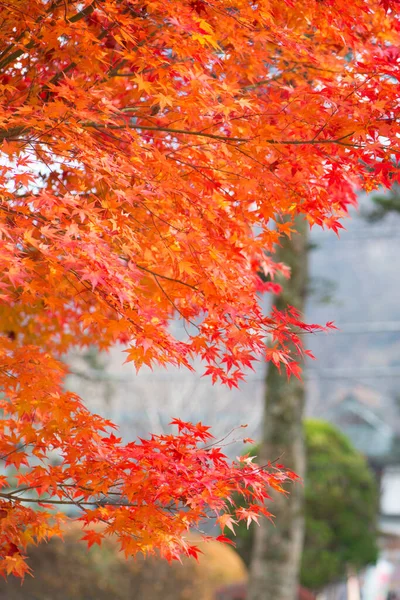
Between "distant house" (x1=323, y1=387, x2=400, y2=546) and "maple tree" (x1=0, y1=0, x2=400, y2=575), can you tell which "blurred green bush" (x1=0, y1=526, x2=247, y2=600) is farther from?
"distant house" (x1=323, y1=387, x2=400, y2=546)

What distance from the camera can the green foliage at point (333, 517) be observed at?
973 centimetres

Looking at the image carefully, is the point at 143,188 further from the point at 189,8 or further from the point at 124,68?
the point at 124,68

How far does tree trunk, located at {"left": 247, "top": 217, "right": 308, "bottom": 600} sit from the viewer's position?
24.0 ft

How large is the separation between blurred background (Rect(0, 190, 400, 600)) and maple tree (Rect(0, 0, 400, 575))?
1.44 ft

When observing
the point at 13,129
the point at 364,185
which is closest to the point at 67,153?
the point at 13,129

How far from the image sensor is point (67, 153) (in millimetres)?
3127

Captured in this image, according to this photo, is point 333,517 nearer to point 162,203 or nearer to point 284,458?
point 284,458

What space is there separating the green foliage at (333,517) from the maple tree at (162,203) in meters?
6.51

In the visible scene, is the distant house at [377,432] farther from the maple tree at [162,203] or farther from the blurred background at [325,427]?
the maple tree at [162,203]

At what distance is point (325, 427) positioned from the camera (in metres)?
10.7

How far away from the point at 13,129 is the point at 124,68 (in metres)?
1.18

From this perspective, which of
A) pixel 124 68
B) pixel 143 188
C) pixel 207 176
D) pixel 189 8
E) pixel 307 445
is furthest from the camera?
pixel 307 445

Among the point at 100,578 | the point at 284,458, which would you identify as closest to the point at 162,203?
the point at 284,458

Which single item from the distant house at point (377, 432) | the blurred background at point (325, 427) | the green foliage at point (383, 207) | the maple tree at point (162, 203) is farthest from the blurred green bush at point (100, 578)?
the distant house at point (377, 432)
